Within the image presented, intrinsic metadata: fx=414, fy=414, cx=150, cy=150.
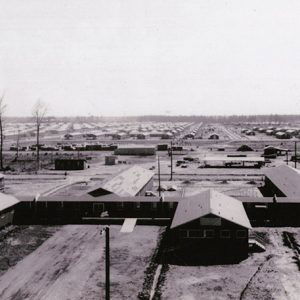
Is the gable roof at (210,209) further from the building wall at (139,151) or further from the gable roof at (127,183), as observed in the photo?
the building wall at (139,151)

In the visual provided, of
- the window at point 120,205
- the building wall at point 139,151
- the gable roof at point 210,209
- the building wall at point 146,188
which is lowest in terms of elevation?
the window at point 120,205

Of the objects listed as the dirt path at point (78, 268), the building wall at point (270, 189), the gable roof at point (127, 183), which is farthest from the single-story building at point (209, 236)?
the building wall at point (270, 189)

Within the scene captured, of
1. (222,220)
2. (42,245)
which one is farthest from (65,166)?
(222,220)

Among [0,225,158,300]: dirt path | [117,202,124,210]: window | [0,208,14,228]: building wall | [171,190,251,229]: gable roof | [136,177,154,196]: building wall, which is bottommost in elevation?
[0,225,158,300]: dirt path

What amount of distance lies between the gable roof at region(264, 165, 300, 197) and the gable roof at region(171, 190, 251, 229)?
1003 cm

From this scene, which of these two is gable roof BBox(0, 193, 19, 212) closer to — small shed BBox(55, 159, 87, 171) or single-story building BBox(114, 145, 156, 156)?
small shed BBox(55, 159, 87, 171)

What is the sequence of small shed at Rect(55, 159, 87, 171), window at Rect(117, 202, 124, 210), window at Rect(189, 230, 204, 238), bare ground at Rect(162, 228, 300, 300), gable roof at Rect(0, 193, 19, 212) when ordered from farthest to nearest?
small shed at Rect(55, 159, 87, 171) → window at Rect(117, 202, 124, 210) → gable roof at Rect(0, 193, 19, 212) → window at Rect(189, 230, 204, 238) → bare ground at Rect(162, 228, 300, 300)

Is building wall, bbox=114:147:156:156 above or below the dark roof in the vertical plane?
above

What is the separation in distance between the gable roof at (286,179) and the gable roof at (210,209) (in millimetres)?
10033

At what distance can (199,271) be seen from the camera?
95.7 feet

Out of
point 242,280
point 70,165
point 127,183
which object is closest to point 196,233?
point 242,280

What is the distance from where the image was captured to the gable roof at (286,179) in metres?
48.1

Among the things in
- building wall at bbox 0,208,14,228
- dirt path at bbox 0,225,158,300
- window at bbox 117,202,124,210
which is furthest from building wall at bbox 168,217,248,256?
building wall at bbox 0,208,14,228

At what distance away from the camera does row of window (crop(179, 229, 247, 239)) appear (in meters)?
33.2
